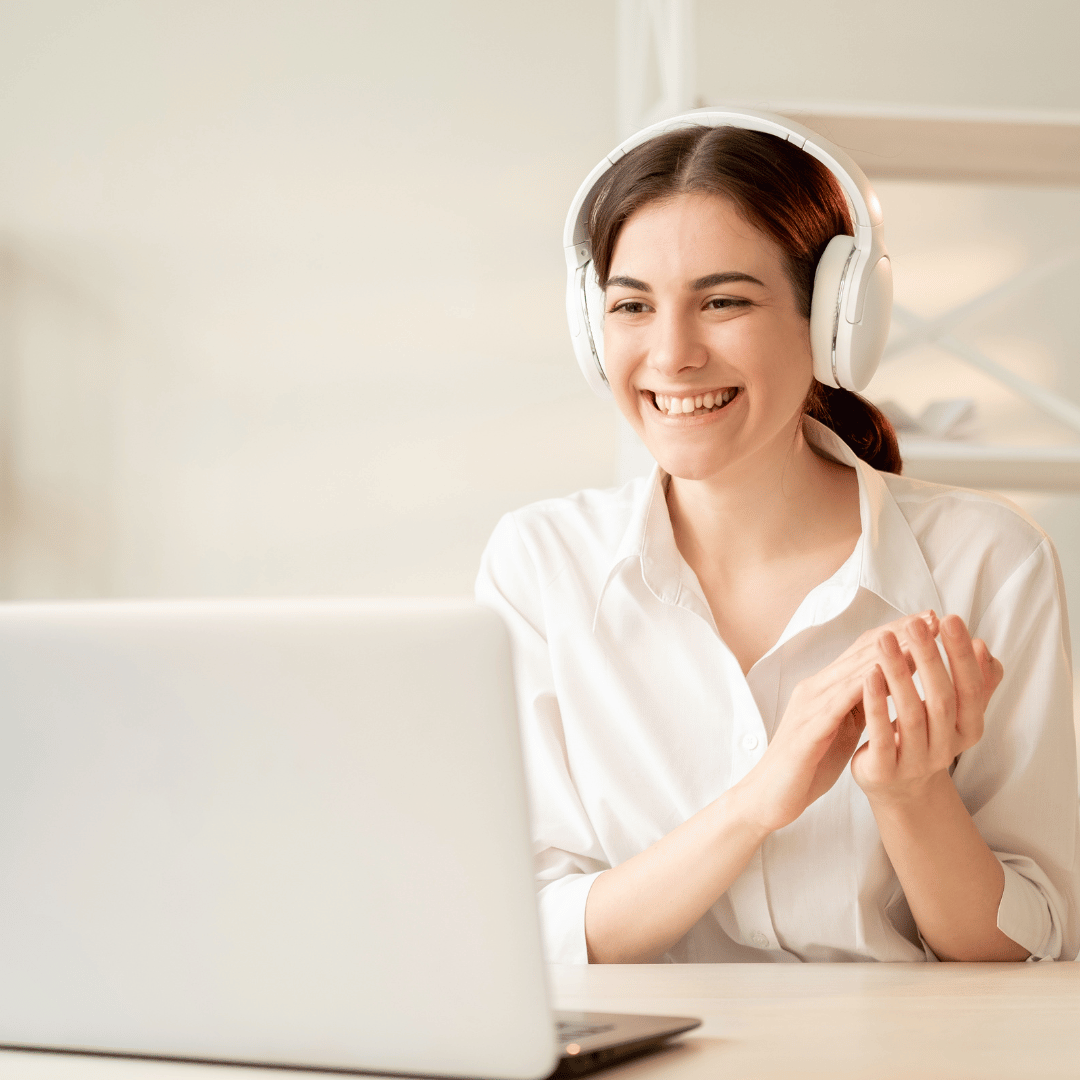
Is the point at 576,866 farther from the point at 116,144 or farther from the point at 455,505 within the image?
the point at 116,144

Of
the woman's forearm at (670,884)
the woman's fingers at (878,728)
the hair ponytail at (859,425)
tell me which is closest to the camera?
the woman's fingers at (878,728)

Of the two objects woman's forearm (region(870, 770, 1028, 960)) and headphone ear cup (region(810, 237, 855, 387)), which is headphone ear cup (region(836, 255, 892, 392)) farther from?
woman's forearm (region(870, 770, 1028, 960))

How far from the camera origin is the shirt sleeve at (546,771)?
1116mm

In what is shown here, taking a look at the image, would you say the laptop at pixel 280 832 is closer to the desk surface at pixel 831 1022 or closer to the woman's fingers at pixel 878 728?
the desk surface at pixel 831 1022

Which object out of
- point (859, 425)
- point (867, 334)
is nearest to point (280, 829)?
point (867, 334)

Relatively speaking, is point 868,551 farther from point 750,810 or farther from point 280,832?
point 280,832

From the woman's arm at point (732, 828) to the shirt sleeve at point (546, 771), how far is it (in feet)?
0.10

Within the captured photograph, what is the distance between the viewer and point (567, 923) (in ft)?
3.63

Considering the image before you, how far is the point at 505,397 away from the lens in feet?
7.13

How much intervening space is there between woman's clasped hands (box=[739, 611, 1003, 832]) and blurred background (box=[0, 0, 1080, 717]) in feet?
4.04

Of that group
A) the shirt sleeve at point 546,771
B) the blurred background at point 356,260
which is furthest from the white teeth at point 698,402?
the blurred background at point 356,260

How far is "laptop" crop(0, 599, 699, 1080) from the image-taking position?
540 mm

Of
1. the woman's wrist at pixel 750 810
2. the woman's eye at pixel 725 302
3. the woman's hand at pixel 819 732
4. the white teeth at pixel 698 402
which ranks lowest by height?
the woman's wrist at pixel 750 810

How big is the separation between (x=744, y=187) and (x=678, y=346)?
0.18 meters
